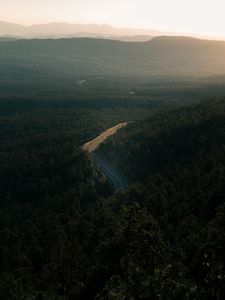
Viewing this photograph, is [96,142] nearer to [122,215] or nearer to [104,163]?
[104,163]

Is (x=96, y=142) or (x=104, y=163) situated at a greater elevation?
(x=96, y=142)

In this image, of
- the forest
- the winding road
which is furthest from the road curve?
the forest

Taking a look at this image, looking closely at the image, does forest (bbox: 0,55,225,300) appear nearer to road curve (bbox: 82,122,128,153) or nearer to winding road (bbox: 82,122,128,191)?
winding road (bbox: 82,122,128,191)

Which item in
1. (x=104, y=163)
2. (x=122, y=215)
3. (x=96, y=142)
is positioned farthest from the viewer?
(x=96, y=142)

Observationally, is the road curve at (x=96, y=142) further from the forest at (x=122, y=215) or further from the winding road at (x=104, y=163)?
the forest at (x=122, y=215)

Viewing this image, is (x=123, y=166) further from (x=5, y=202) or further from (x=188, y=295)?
(x=188, y=295)

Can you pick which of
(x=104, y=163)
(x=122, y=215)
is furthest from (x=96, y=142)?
(x=122, y=215)
